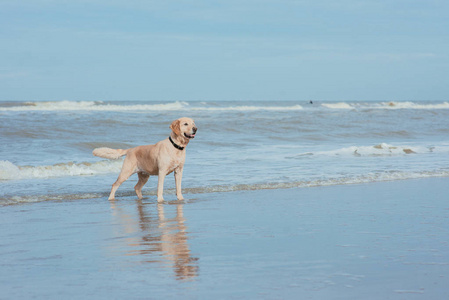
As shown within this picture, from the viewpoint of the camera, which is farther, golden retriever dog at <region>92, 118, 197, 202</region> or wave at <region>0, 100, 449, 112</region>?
wave at <region>0, 100, 449, 112</region>

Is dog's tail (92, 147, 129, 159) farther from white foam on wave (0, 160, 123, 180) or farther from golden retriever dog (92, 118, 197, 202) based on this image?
white foam on wave (0, 160, 123, 180)

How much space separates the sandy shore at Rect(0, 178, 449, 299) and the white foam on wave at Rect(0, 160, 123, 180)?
305 centimetres

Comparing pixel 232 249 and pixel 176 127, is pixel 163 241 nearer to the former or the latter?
pixel 232 249

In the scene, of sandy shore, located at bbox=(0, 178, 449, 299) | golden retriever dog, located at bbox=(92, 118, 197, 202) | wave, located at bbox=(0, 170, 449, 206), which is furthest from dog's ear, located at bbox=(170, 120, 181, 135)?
wave, located at bbox=(0, 170, 449, 206)

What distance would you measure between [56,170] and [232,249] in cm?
708

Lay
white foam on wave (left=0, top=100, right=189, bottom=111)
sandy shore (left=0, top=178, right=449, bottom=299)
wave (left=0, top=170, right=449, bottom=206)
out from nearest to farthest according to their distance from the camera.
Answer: sandy shore (left=0, top=178, right=449, bottom=299) < wave (left=0, top=170, right=449, bottom=206) < white foam on wave (left=0, top=100, right=189, bottom=111)

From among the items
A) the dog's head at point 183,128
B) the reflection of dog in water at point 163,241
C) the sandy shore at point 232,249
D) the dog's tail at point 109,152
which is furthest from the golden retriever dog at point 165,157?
the reflection of dog in water at point 163,241

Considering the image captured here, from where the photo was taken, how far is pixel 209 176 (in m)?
10.4

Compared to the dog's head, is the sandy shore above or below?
below

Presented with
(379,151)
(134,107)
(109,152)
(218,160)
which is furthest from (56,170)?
(134,107)

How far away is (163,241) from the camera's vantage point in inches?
204

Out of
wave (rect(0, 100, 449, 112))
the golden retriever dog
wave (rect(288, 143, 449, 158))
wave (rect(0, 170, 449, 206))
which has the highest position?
wave (rect(0, 100, 449, 112))

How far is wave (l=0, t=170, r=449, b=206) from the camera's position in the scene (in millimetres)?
8245

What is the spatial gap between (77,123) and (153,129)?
299cm
